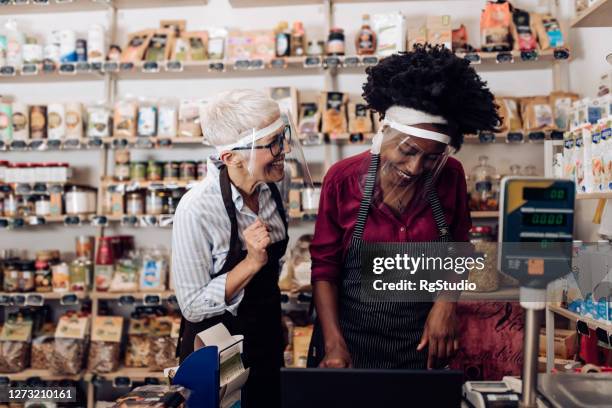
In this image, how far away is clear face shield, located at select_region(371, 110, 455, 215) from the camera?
134cm

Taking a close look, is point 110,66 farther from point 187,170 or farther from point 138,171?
point 187,170

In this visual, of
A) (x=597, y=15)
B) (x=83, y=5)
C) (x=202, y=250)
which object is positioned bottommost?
(x=202, y=250)

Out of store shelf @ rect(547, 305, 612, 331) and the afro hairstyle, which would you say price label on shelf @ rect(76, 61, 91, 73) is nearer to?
the afro hairstyle

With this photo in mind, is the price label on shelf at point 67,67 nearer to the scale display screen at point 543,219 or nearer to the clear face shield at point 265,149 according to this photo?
the clear face shield at point 265,149

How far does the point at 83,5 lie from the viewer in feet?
12.7

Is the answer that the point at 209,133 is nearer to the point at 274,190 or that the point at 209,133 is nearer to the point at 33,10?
the point at 274,190

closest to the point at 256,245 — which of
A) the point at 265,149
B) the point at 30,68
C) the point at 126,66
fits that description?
the point at 265,149

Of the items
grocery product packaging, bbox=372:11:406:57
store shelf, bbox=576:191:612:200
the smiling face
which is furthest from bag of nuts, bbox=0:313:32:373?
store shelf, bbox=576:191:612:200

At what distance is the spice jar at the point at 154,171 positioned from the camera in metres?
3.48

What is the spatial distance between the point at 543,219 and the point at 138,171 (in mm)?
3121

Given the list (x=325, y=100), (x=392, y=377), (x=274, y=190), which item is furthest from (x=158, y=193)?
(x=392, y=377)

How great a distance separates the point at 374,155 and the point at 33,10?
3469mm

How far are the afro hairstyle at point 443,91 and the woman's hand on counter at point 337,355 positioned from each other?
2.09ft

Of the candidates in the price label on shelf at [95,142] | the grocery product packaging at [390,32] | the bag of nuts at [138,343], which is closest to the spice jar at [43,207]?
the price label on shelf at [95,142]
